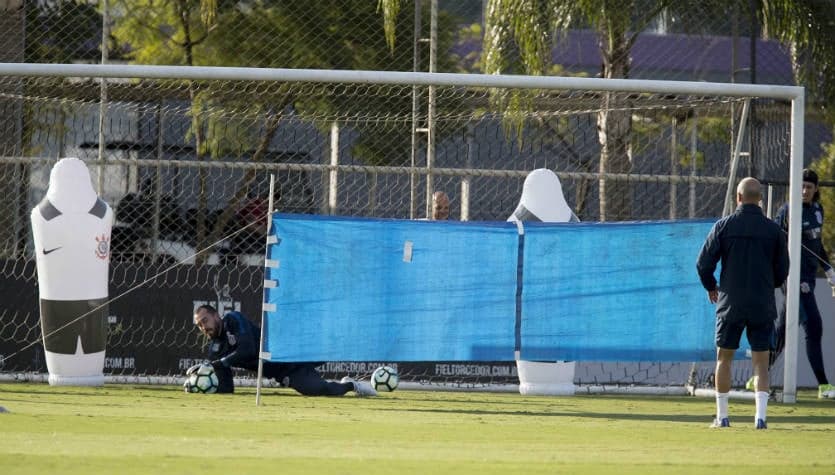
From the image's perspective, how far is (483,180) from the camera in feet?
47.9

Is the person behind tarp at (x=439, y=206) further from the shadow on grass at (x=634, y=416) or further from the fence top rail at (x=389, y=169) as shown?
the shadow on grass at (x=634, y=416)

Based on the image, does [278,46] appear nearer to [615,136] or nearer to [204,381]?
[615,136]

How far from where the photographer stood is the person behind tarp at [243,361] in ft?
39.1

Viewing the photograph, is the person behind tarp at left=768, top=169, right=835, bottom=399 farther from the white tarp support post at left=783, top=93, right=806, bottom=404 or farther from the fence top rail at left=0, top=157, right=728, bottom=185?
the fence top rail at left=0, top=157, right=728, bottom=185

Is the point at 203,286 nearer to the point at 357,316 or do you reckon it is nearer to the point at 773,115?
the point at 357,316

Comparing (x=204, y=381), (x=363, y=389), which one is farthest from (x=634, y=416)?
(x=204, y=381)

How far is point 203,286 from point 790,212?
5736mm

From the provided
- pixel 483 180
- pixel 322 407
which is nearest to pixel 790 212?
pixel 483 180

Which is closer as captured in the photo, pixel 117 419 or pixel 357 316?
pixel 117 419

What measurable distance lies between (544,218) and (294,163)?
8.66ft

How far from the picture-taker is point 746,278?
31.5 ft

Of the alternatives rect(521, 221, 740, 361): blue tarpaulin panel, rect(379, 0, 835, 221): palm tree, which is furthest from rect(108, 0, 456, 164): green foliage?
rect(521, 221, 740, 361): blue tarpaulin panel

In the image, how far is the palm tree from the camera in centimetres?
1484

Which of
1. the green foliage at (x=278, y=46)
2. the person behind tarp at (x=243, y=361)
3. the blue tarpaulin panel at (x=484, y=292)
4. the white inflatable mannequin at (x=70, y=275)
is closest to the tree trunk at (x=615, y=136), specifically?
the blue tarpaulin panel at (x=484, y=292)
